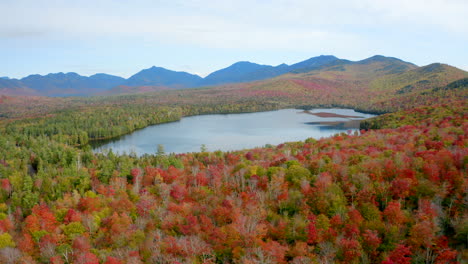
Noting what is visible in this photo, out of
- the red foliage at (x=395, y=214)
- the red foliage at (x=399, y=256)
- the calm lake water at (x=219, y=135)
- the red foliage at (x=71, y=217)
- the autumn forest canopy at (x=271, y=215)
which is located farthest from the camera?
the calm lake water at (x=219, y=135)

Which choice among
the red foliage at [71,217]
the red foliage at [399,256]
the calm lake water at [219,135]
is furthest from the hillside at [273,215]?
the calm lake water at [219,135]

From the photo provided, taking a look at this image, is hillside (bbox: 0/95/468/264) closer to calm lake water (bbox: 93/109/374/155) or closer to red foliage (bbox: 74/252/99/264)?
red foliage (bbox: 74/252/99/264)

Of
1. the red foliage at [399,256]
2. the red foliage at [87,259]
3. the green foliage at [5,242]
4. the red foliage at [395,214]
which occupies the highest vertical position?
the red foliage at [395,214]

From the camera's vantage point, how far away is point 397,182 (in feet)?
121

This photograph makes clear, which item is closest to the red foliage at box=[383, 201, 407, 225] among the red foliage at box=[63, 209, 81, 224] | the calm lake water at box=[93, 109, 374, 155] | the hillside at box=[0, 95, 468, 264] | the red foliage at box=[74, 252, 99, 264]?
the hillside at box=[0, 95, 468, 264]

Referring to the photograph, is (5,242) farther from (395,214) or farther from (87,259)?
(395,214)

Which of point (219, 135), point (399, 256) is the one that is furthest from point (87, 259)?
point (219, 135)

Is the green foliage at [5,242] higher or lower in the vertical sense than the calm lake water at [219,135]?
lower

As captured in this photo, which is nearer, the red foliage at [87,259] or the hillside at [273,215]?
the red foliage at [87,259]

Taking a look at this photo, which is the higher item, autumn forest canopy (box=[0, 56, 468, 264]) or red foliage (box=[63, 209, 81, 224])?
autumn forest canopy (box=[0, 56, 468, 264])

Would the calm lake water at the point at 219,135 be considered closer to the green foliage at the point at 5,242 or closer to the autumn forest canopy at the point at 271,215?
the autumn forest canopy at the point at 271,215

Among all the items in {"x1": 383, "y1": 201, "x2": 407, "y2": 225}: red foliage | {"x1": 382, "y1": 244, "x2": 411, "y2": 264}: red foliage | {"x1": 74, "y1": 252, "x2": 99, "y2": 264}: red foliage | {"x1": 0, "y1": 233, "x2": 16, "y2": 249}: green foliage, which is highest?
{"x1": 383, "y1": 201, "x2": 407, "y2": 225}: red foliage

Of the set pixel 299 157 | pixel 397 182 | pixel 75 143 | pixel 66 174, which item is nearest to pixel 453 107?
pixel 299 157

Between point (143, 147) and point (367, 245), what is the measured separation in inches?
3858
